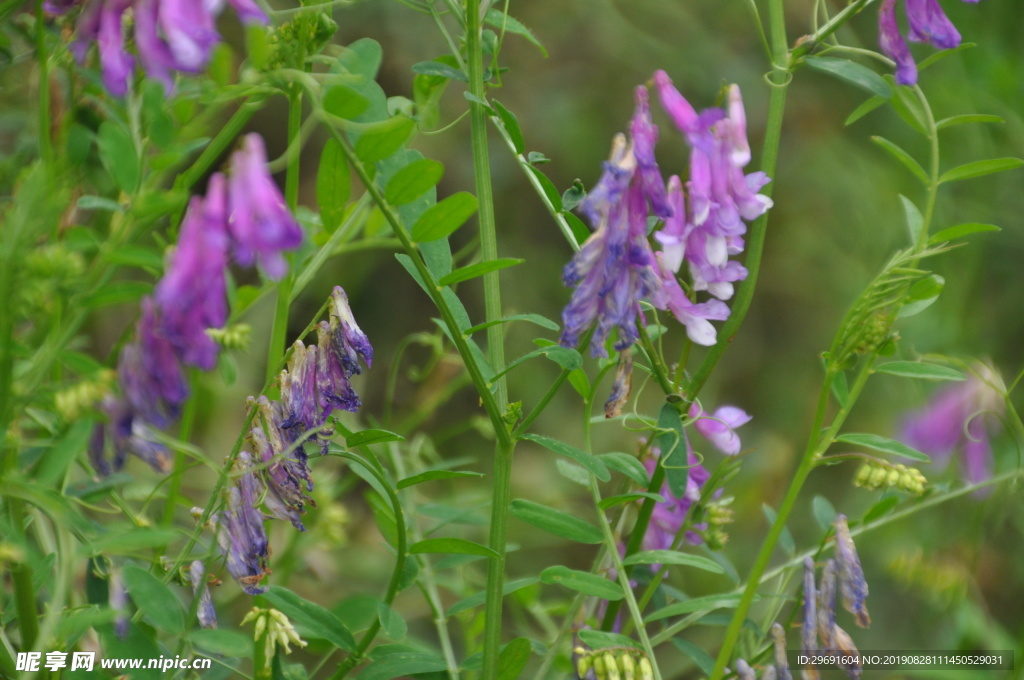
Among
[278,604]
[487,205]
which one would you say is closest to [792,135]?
[487,205]

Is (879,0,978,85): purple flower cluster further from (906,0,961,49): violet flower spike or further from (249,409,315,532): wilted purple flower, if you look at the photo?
(249,409,315,532): wilted purple flower

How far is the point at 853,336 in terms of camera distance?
2.46 ft

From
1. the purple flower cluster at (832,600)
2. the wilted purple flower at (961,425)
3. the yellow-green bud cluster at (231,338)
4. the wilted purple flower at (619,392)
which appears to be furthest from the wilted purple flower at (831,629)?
the yellow-green bud cluster at (231,338)

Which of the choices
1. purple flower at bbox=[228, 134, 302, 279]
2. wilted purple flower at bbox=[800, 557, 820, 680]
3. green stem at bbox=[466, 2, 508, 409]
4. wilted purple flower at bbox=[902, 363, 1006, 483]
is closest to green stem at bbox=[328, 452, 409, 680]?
green stem at bbox=[466, 2, 508, 409]

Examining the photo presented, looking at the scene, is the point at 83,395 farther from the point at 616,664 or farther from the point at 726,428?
the point at 726,428

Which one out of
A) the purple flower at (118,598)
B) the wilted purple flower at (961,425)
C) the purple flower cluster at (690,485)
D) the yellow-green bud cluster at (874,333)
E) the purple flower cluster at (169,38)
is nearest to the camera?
the purple flower cluster at (169,38)

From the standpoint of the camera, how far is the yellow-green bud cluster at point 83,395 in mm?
528

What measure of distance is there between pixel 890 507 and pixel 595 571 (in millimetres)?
273

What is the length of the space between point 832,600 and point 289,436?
480mm

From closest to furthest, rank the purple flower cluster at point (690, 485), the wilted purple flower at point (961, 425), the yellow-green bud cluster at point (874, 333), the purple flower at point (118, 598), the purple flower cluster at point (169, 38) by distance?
the purple flower cluster at point (169, 38) → the purple flower at point (118, 598) → the yellow-green bud cluster at point (874, 333) → the purple flower cluster at point (690, 485) → the wilted purple flower at point (961, 425)

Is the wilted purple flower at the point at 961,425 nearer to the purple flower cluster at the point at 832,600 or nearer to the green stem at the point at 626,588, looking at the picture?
the purple flower cluster at the point at 832,600

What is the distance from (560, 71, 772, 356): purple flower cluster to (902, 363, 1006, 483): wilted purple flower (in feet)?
1.78

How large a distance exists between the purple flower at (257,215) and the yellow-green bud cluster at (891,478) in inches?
20.5

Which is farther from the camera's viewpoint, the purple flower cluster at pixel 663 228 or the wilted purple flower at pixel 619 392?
the wilted purple flower at pixel 619 392
